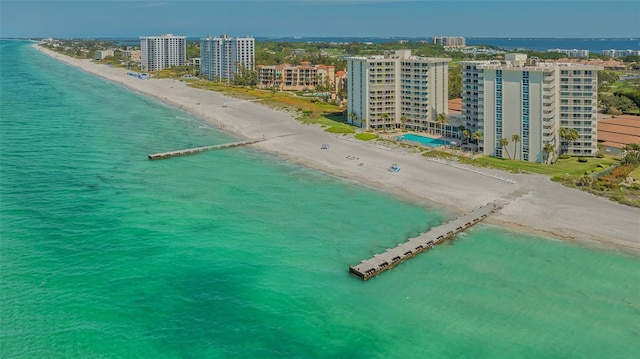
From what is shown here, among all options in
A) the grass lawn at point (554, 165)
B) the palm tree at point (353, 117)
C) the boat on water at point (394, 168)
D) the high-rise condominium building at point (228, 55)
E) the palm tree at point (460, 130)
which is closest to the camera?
the grass lawn at point (554, 165)

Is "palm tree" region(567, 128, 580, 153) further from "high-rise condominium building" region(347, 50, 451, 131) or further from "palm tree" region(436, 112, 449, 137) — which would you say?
"high-rise condominium building" region(347, 50, 451, 131)

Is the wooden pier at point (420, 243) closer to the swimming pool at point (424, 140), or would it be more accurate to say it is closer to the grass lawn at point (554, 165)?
the grass lawn at point (554, 165)

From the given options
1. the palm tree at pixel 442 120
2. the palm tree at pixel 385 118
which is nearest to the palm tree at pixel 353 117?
the palm tree at pixel 385 118

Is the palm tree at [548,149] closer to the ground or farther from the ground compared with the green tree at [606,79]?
closer to the ground

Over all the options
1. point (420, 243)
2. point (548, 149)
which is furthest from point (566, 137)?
point (420, 243)

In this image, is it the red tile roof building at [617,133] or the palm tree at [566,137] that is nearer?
the palm tree at [566,137]

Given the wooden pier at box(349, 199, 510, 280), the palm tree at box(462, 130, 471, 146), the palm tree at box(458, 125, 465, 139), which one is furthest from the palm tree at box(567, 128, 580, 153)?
the wooden pier at box(349, 199, 510, 280)
